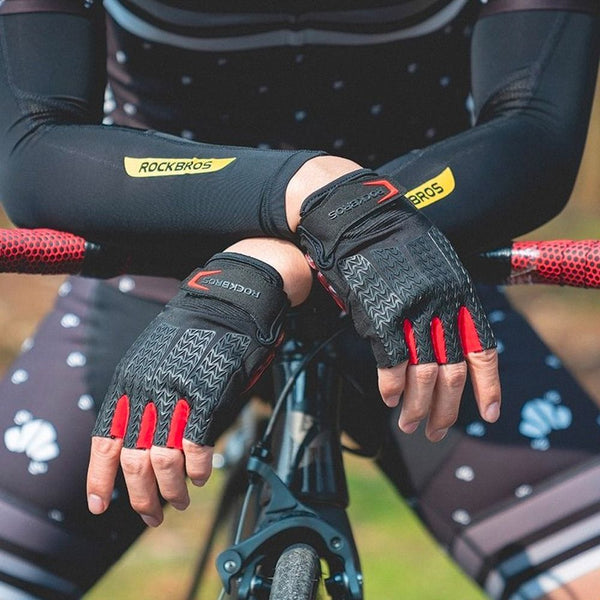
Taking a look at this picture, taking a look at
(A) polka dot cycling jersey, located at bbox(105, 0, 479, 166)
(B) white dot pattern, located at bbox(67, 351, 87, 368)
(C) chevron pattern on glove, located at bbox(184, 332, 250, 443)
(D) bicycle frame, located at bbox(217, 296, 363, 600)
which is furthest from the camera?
(B) white dot pattern, located at bbox(67, 351, 87, 368)

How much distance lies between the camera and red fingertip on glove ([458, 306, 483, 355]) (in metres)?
0.94

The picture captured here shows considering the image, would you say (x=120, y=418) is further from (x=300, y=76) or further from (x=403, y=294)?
(x=300, y=76)

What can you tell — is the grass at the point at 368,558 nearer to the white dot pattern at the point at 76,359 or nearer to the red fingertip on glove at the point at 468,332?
the white dot pattern at the point at 76,359

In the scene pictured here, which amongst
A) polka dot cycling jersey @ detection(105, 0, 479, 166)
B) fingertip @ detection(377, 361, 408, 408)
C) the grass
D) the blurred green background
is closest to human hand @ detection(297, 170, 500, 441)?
fingertip @ detection(377, 361, 408, 408)

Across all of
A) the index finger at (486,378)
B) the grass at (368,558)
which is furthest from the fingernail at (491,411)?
the grass at (368,558)

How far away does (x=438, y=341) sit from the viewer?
93 cm

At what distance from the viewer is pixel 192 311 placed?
3.02ft

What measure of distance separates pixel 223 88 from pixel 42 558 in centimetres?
65

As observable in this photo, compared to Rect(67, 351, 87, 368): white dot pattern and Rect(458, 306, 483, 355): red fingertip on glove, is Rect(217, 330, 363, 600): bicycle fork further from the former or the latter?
Rect(67, 351, 87, 368): white dot pattern

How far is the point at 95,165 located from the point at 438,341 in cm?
43

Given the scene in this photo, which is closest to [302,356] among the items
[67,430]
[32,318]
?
[67,430]

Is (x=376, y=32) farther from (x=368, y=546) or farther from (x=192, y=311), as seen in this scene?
(x=368, y=546)

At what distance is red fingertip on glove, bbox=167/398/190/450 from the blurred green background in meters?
1.26

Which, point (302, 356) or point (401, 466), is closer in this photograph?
point (302, 356)
